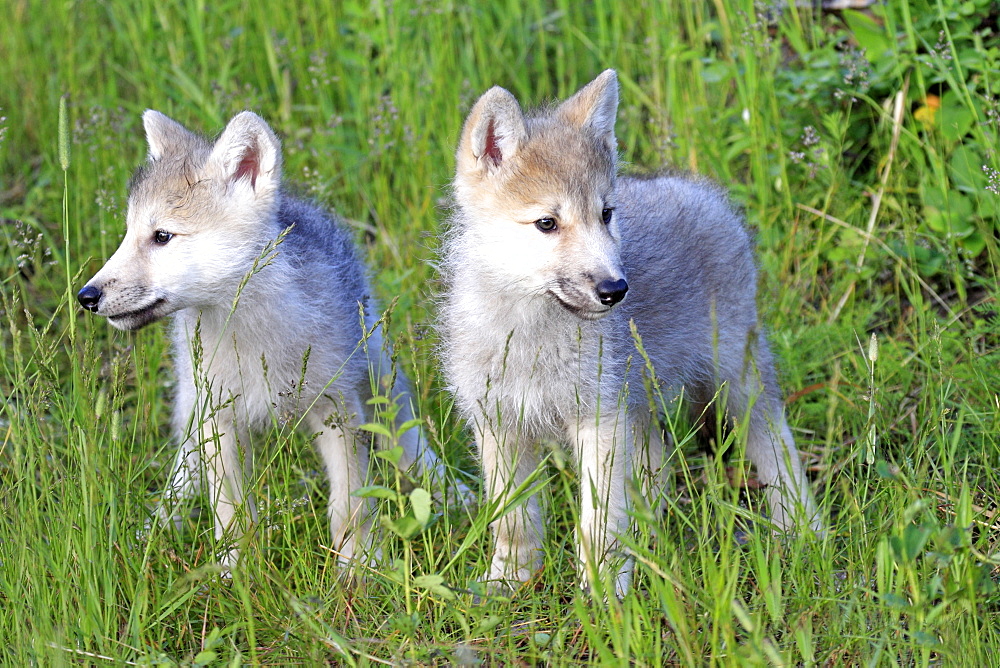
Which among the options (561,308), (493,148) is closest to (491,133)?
(493,148)

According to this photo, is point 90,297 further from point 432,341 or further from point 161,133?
point 432,341

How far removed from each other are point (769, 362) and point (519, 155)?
1.59 meters

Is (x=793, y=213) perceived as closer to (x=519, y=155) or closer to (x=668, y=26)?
(x=668, y=26)

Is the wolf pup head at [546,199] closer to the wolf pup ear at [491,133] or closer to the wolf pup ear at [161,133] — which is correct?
the wolf pup ear at [491,133]

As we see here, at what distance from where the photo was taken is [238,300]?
12.4 ft

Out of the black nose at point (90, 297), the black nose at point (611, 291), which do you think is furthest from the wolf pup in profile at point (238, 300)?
the black nose at point (611, 291)

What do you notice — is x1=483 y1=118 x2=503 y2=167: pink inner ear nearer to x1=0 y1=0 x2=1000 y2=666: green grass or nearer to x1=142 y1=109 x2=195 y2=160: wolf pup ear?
x1=0 y1=0 x2=1000 y2=666: green grass

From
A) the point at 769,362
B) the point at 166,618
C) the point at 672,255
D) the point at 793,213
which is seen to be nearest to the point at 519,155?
the point at 672,255

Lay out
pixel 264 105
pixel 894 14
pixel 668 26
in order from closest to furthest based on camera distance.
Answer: pixel 894 14 < pixel 668 26 < pixel 264 105

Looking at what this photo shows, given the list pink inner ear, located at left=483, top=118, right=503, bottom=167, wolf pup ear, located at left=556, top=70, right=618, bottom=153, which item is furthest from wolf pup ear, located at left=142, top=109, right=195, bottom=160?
wolf pup ear, located at left=556, top=70, right=618, bottom=153

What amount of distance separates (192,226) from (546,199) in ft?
4.52

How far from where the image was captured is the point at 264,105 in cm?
664

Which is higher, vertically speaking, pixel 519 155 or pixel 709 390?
pixel 519 155

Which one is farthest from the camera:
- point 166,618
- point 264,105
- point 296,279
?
point 264,105
